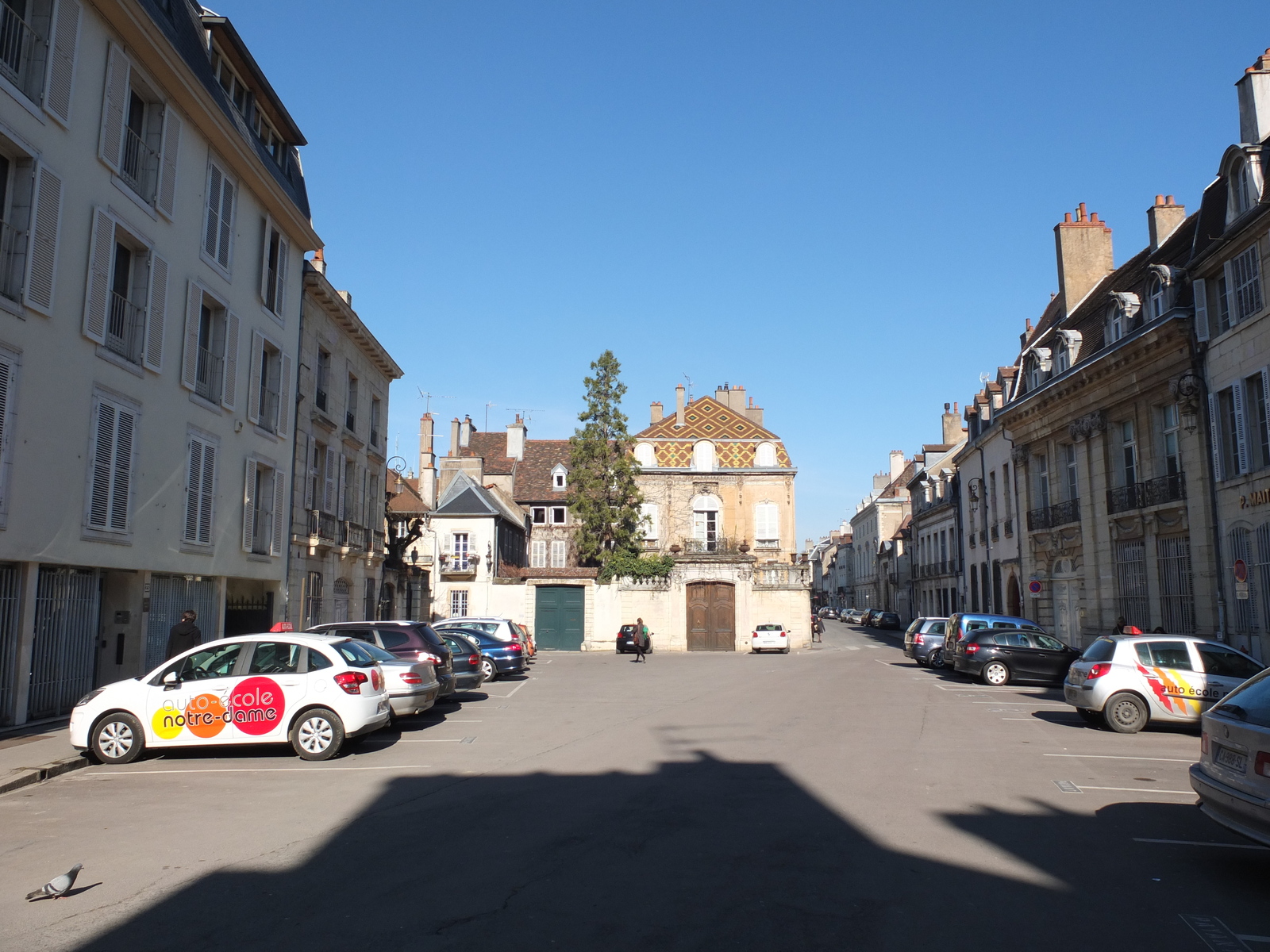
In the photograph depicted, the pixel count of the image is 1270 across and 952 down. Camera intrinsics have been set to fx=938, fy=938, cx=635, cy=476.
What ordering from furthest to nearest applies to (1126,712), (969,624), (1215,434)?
(969,624)
(1215,434)
(1126,712)

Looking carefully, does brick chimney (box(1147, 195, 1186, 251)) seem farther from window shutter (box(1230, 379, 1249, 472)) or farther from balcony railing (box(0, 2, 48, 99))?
balcony railing (box(0, 2, 48, 99))

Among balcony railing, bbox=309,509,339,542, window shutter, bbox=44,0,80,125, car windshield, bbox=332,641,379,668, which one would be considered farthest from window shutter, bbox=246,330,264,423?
car windshield, bbox=332,641,379,668

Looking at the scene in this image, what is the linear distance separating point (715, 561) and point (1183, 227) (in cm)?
2406

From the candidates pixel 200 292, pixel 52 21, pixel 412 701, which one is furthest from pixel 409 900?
pixel 200 292

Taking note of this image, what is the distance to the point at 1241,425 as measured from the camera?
20766mm

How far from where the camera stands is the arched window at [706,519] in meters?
49.2

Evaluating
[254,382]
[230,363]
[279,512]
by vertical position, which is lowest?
[279,512]

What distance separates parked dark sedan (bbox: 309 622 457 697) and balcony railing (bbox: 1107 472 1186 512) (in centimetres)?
1867

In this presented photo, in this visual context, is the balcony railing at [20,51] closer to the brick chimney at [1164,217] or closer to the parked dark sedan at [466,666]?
the parked dark sedan at [466,666]

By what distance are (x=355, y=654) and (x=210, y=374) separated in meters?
9.96

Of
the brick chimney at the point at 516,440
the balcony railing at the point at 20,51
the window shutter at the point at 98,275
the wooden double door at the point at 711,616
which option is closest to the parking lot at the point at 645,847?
the window shutter at the point at 98,275

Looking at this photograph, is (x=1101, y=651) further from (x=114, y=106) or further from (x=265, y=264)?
(x=265, y=264)

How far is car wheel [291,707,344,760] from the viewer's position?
1126 cm

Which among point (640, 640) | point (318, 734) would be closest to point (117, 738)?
point (318, 734)
